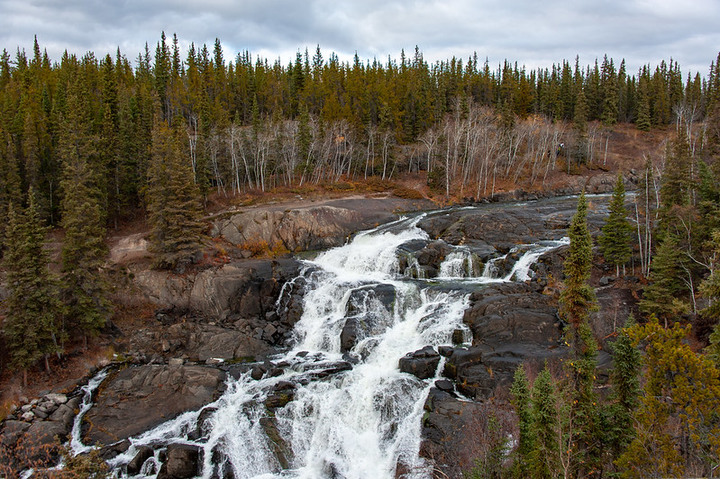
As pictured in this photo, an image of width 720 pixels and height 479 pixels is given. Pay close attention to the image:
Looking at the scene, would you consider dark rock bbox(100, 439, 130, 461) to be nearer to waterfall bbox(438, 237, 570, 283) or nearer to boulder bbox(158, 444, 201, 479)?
boulder bbox(158, 444, 201, 479)

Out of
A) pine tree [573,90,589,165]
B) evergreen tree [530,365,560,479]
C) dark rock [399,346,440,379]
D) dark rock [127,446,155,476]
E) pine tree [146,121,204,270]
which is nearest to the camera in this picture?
evergreen tree [530,365,560,479]

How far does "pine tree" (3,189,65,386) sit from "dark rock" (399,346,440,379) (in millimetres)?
22932

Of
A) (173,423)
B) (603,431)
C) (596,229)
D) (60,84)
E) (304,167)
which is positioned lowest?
(173,423)

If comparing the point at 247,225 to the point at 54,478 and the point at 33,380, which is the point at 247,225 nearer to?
the point at 33,380

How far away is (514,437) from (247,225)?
36346 millimetres

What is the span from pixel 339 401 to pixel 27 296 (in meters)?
21.0

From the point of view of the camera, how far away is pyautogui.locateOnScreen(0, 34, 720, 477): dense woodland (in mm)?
15680

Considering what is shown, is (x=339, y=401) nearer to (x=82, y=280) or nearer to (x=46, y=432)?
(x=46, y=432)

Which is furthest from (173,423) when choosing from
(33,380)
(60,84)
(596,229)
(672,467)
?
(60,84)

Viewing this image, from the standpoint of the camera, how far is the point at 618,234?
114ft

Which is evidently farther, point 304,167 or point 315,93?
point 315,93

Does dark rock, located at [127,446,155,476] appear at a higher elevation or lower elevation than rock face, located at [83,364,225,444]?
lower

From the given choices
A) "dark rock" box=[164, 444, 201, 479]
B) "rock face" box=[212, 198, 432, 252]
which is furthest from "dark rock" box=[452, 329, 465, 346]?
"rock face" box=[212, 198, 432, 252]

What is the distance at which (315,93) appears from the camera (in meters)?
87.3
